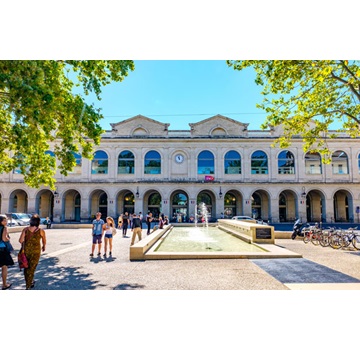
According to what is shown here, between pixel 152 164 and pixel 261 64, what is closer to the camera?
pixel 261 64

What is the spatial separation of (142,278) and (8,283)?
11.4 feet

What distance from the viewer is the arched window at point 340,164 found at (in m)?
35.2

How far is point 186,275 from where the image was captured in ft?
22.6

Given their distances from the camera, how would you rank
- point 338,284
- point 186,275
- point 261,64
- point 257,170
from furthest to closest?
point 257,170, point 261,64, point 186,275, point 338,284

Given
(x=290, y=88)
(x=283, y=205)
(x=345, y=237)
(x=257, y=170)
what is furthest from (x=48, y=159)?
(x=283, y=205)

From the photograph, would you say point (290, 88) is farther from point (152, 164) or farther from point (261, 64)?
point (152, 164)

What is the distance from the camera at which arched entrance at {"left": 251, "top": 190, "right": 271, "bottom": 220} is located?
36.9m

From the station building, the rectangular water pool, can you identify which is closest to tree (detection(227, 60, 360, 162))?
the rectangular water pool

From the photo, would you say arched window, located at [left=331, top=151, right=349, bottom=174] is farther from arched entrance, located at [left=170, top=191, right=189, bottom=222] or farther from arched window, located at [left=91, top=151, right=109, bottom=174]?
arched window, located at [left=91, top=151, right=109, bottom=174]

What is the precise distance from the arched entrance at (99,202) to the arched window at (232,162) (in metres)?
19.1

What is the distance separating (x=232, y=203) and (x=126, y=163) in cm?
1692

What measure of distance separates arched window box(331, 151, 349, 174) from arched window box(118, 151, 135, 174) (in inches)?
1134

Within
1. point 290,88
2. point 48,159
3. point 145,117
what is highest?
point 145,117

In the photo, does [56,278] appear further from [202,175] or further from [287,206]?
[287,206]
